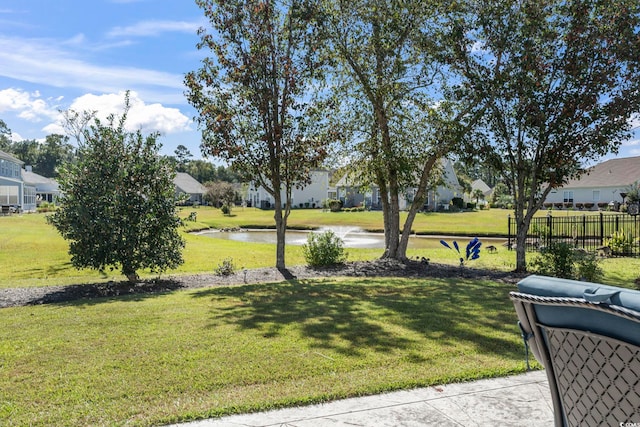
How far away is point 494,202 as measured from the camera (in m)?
58.0

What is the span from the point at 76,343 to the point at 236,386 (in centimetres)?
243

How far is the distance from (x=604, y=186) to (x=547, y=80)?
150 feet

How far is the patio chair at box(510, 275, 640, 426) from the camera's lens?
1.78m

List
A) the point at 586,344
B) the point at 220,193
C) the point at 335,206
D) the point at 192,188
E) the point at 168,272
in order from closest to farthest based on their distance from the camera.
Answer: the point at 586,344
the point at 168,272
the point at 335,206
the point at 220,193
the point at 192,188

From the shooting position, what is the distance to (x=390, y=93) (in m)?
12.8

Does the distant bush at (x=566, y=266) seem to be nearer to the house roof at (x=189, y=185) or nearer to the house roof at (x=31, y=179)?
the house roof at (x=31, y=179)

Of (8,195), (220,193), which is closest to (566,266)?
(8,195)

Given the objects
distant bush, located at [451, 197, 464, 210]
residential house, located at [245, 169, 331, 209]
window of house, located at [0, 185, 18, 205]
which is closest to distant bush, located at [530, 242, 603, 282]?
distant bush, located at [451, 197, 464, 210]

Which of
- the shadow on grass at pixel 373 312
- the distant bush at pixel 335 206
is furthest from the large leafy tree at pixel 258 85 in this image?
the distant bush at pixel 335 206

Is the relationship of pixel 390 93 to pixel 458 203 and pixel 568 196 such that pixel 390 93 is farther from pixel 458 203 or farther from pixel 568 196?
pixel 568 196

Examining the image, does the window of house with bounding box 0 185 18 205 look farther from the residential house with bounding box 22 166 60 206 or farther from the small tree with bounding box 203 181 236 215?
the small tree with bounding box 203 181 236 215

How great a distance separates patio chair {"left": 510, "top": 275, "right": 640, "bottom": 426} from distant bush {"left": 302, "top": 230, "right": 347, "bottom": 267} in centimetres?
1045

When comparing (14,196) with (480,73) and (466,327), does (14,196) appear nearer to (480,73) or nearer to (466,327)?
(480,73)

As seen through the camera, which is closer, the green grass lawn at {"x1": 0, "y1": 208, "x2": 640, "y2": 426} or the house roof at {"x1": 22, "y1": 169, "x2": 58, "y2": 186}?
the green grass lawn at {"x1": 0, "y1": 208, "x2": 640, "y2": 426}
